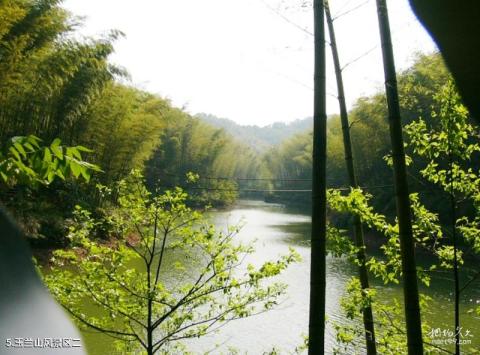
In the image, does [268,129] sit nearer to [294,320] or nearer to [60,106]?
[60,106]

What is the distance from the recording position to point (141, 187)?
128 inches

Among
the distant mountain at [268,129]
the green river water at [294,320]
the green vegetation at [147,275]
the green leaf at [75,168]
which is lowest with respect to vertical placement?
the green river water at [294,320]

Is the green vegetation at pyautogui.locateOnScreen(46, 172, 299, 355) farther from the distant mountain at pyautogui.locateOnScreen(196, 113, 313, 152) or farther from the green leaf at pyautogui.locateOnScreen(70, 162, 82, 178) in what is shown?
the distant mountain at pyautogui.locateOnScreen(196, 113, 313, 152)

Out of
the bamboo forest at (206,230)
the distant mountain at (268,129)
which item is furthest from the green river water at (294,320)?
the distant mountain at (268,129)

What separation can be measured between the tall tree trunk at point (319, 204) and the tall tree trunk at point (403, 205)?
0.33 m

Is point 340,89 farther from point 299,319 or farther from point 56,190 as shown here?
point 56,190

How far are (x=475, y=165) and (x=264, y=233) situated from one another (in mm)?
8748

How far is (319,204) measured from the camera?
2018 mm

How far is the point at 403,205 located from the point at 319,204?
419mm

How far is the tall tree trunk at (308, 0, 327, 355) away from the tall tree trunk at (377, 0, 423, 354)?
1.07 feet

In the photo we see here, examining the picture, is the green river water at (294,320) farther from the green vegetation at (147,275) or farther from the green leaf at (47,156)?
the green leaf at (47,156)

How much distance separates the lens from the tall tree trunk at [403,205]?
2008 mm

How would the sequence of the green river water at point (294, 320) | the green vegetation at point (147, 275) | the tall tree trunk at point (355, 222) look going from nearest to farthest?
the green vegetation at point (147, 275), the tall tree trunk at point (355, 222), the green river water at point (294, 320)

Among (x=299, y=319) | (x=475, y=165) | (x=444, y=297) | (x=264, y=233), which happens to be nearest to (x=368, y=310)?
(x=299, y=319)
